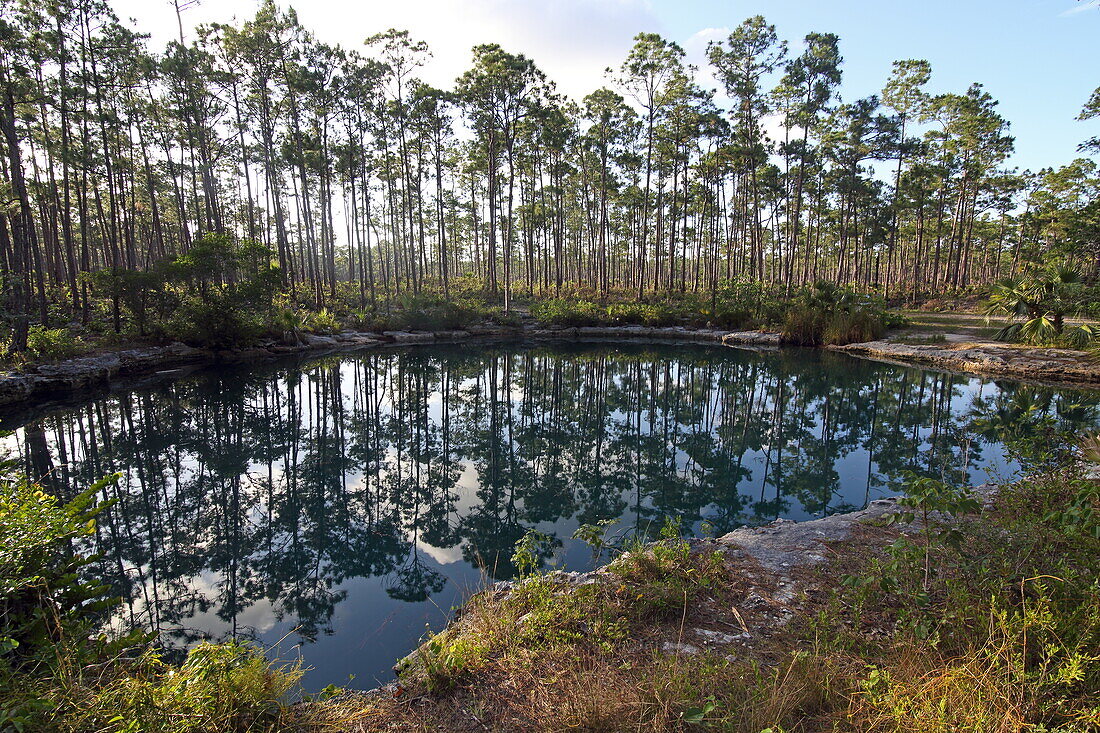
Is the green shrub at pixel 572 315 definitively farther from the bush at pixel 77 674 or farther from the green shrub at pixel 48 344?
the bush at pixel 77 674

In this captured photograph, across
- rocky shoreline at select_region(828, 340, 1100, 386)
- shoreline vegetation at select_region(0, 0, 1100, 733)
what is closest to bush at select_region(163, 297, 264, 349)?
shoreline vegetation at select_region(0, 0, 1100, 733)

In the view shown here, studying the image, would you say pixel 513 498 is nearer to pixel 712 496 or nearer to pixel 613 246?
pixel 712 496

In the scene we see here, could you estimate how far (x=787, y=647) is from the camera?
9.46ft

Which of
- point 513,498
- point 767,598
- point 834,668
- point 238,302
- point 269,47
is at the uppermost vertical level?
point 269,47

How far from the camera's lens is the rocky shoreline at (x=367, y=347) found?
482 inches

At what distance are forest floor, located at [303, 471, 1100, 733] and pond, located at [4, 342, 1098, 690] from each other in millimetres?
945

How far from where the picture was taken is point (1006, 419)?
9125 millimetres

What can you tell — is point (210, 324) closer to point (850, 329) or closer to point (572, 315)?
point (572, 315)

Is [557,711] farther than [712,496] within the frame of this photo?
No

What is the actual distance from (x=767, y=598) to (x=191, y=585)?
16.5ft

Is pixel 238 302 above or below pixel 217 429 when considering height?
above

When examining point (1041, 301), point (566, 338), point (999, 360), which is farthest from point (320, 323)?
point (1041, 301)

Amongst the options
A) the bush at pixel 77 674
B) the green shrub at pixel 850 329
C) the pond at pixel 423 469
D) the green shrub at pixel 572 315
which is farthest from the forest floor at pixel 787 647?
the green shrub at pixel 572 315

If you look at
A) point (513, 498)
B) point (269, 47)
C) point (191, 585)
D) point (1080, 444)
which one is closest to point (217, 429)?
point (191, 585)
